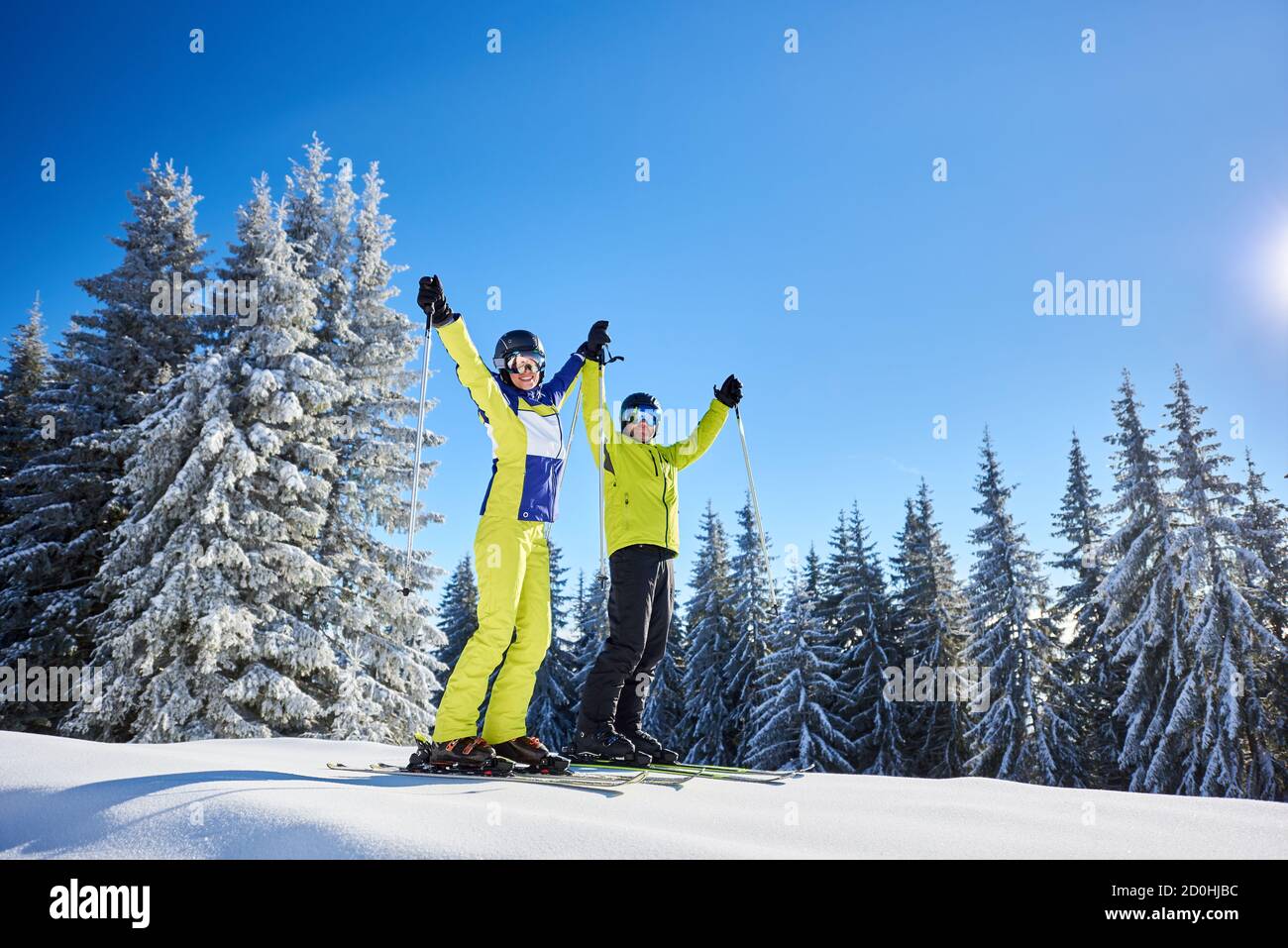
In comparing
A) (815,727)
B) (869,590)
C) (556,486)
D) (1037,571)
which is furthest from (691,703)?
(556,486)

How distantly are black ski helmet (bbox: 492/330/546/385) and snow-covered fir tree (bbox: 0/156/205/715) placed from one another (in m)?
13.2

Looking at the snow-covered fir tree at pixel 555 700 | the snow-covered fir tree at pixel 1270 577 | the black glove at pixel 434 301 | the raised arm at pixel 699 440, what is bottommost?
the snow-covered fir tree at pixel 555 700

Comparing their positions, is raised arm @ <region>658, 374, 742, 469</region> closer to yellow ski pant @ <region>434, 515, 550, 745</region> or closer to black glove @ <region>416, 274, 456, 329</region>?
yellow ski pant @ <region>434, 515, 550, 745</region>

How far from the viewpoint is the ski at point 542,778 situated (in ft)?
11.7

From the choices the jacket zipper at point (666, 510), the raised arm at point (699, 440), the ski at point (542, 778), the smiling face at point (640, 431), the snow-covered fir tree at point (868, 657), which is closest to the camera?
the ski at point (542, 778)

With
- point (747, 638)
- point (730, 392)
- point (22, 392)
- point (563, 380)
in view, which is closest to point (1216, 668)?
point (747, 638)

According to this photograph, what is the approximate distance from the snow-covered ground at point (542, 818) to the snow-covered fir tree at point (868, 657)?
23.4 metres

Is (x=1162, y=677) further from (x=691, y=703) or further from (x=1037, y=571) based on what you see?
(x=691, y=703)

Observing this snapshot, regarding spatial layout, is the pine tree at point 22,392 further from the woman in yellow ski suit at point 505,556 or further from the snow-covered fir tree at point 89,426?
the woman in yellow ski suit at point 505,556

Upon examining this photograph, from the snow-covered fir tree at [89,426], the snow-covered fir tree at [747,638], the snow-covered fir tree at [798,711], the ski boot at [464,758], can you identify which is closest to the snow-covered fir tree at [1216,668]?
the snow-covered fir tree at [798,711]

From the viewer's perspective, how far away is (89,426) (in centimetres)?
1633

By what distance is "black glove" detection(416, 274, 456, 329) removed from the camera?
4102 millimetres

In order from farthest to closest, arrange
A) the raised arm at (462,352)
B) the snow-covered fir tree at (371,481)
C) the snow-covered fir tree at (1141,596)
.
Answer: the snow-covered fir tree at (1141,596)
the snow-covered fir tree at (371,481)
the raised arm at (462,352)

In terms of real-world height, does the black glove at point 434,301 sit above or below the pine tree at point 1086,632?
above
